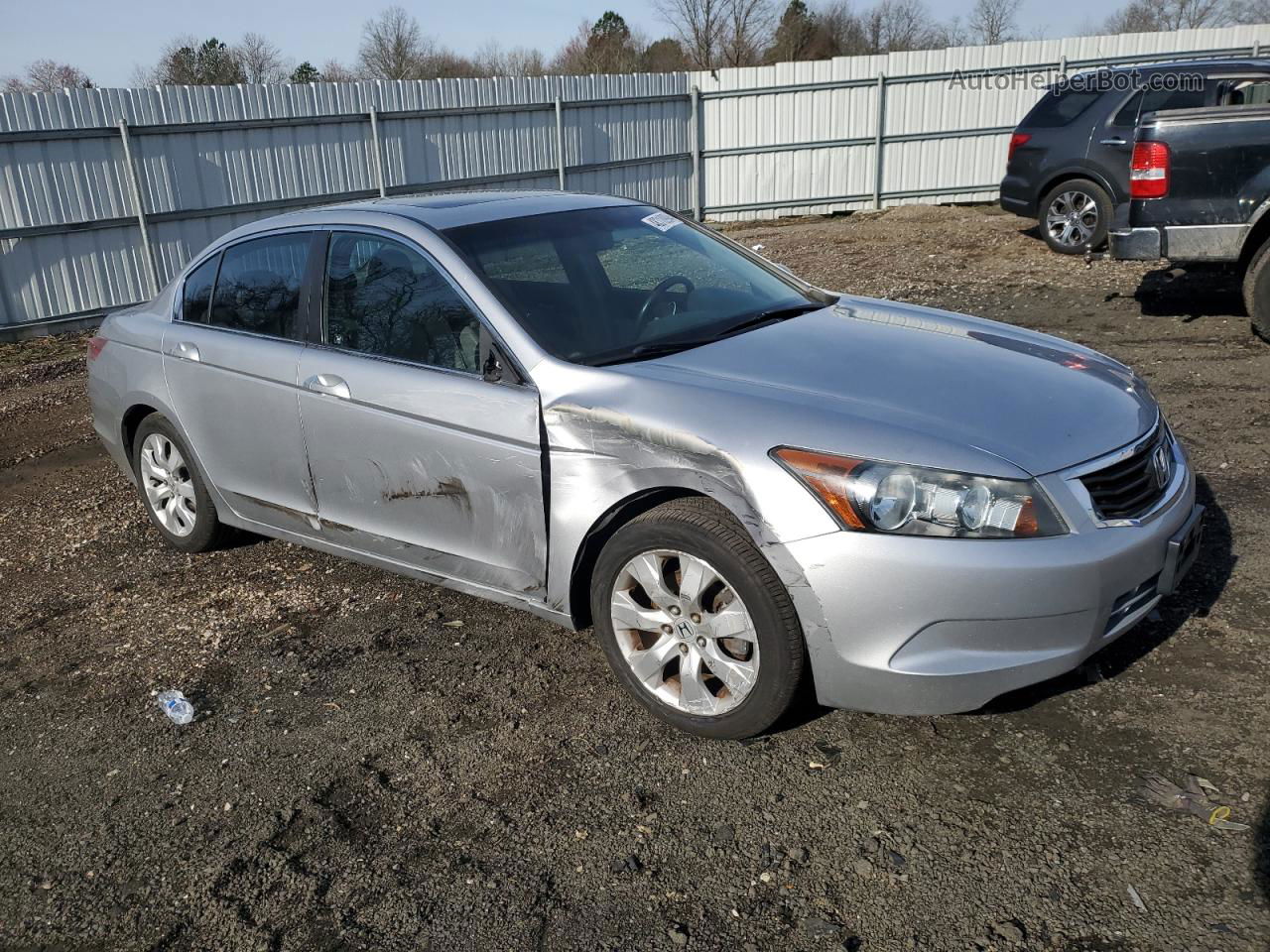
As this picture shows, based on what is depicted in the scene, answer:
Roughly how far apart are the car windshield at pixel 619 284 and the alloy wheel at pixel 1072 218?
27.5 ft

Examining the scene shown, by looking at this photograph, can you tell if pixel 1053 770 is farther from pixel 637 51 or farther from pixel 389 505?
pixel 637 51

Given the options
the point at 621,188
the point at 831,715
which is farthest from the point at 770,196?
the point at 831,715

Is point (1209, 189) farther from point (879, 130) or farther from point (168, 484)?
point (879, 130)

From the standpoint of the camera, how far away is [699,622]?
10.8 ft

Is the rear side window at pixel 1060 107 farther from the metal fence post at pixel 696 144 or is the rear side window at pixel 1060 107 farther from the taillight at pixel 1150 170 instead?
the metal fence post at pixel 696 144

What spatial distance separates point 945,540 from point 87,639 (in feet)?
11.8

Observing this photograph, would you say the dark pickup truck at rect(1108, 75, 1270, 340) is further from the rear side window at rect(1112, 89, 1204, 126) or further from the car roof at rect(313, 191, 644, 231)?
the car roof at rect(313, 191, 644, 231)

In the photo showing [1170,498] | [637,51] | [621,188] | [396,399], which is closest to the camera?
[1170,498]

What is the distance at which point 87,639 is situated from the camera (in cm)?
454

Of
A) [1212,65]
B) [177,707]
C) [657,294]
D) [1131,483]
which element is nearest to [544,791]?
[177,707]

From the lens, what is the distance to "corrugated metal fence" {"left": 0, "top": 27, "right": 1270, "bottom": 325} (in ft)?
37.2

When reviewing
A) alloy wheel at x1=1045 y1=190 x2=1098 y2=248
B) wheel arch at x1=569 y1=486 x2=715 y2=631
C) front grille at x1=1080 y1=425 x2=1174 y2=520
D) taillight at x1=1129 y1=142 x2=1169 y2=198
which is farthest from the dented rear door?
alloy wheel at x1=1045 y1=190 x2=1098 y2=248

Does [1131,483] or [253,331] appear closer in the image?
[1131,483]

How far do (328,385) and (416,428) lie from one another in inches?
20.4
